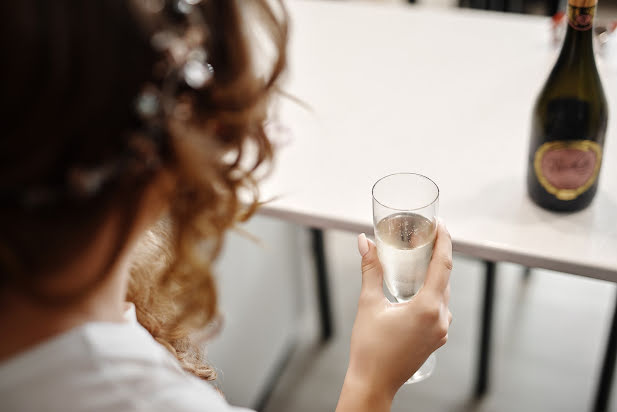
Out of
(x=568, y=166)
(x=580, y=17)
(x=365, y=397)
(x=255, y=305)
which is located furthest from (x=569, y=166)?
(x=255, y=305)

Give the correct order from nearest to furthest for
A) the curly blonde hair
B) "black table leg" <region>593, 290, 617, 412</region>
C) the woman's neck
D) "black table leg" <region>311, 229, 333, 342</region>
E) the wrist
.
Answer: the curly blonde hair, the woman's neck, the wrist, "black table leg" <region>593, 290, 617, 412</region>, "black table leg" <region>311, 229, 333, 342</region>

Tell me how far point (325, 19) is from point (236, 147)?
1079 mm

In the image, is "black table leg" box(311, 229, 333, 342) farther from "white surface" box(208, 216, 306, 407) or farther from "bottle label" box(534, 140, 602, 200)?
"bottle label" box(534, 140, 602, 200)

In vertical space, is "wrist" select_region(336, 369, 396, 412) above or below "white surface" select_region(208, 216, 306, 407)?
above

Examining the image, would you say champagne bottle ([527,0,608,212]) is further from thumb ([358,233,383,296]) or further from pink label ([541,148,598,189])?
thumb ([358,233,383,296])

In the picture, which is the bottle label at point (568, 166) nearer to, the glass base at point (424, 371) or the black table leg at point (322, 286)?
the glass base at point (424, 371)

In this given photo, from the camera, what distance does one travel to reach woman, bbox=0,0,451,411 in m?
0.40

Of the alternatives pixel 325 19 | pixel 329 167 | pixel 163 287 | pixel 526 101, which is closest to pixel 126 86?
pixel 163 287

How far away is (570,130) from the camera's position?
34.9 inches

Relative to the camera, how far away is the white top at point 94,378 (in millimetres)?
527

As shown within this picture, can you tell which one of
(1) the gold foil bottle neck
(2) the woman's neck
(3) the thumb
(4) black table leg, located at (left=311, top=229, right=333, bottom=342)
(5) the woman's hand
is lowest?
(4) black table leg, located at (left=311, top=229, right=333, bottom=342)

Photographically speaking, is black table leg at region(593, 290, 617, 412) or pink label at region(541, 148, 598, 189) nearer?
pink label at region(541, 148, 598, 189)

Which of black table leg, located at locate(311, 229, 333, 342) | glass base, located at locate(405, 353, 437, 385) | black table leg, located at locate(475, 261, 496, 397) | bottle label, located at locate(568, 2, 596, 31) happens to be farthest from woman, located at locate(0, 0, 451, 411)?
black table leg, located at locate(311, 229, 333, 342)

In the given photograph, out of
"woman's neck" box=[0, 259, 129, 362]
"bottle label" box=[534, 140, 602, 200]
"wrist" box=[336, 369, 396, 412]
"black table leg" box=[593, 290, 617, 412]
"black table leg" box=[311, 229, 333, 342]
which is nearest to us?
"woman's neck" box=[0, 259, 129, 362]
